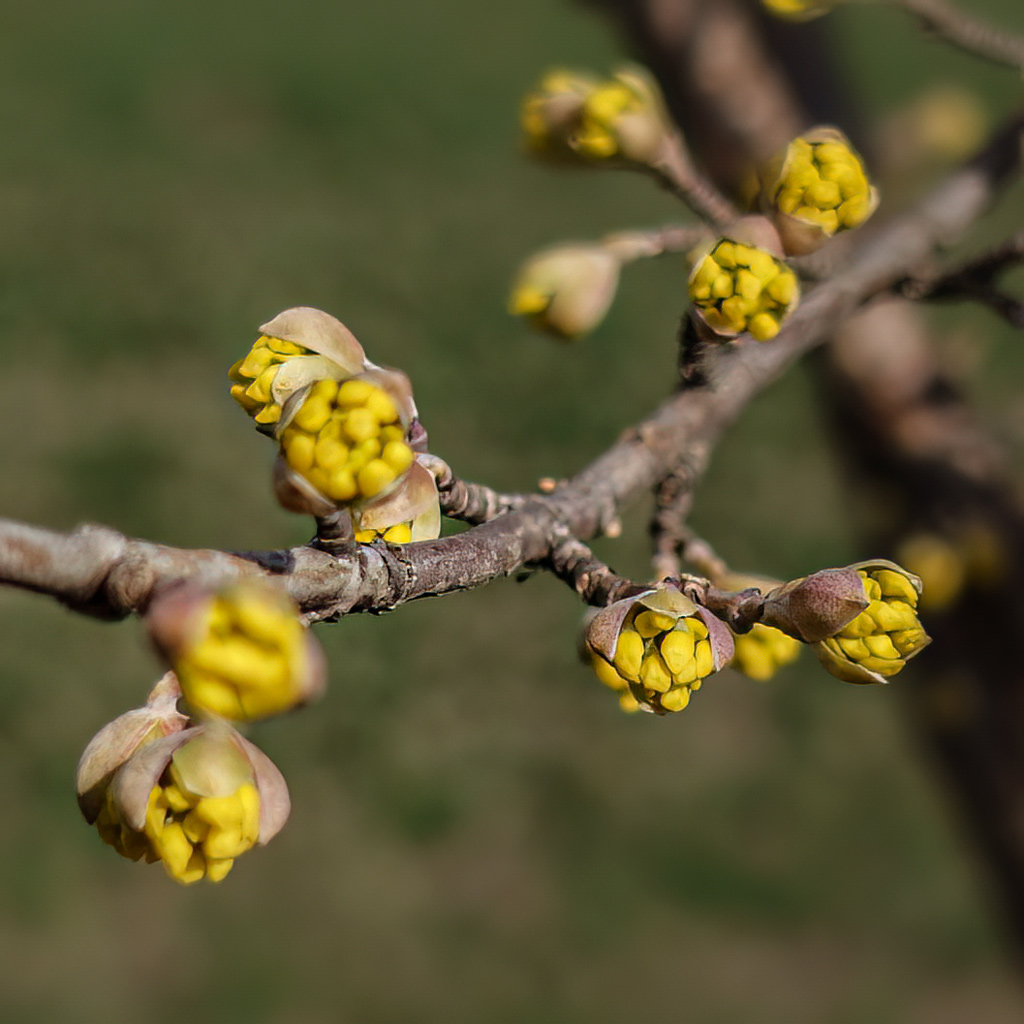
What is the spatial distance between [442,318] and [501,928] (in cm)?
231

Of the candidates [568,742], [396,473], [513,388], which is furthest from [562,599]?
[396,473]

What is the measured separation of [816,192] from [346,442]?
48cm

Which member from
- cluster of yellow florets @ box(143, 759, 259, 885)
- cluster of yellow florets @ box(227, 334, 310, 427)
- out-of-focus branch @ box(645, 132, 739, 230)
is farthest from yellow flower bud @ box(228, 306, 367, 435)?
out-of-focus branch @ box(645, 132, 739, 230)

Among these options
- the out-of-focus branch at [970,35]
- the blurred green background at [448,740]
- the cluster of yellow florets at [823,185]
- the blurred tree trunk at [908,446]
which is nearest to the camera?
the cluster of yellow florets at [823,185]

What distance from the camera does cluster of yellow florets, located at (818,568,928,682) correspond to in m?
0.73

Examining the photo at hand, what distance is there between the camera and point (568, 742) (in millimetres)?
3441

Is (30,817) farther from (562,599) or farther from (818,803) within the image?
(818,803)

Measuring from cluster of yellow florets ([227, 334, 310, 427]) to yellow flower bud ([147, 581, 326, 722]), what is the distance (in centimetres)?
20

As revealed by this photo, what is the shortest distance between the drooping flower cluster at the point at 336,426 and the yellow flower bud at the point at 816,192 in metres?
0.37

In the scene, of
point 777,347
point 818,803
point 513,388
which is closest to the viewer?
point 777,347

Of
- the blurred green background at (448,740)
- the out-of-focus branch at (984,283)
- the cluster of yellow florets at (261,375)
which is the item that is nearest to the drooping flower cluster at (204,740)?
the cluster of yellow florets at (261,375)

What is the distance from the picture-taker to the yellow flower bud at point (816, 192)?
0.88 m

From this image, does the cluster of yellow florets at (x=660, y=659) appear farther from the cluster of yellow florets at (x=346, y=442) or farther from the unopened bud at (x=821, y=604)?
the cluster of yellow florets at (x=346, y=442)

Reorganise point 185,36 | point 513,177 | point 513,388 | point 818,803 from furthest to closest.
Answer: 1. point 185,36
2. point 513,177
3. point 513,388
4. point 818,803
